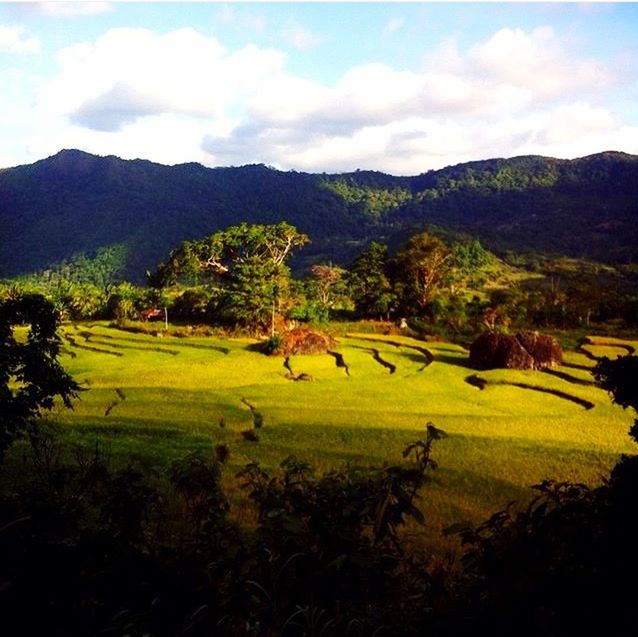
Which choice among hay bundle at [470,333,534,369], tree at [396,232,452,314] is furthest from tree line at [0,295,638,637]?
tree at [396,232,452,314]

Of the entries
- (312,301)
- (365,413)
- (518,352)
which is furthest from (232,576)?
(312,301)

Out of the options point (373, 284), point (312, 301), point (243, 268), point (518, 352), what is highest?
point (243, 268)

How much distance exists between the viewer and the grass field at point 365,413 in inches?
713

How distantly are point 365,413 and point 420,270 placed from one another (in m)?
47.6

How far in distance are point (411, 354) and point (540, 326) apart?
2341 centimetres

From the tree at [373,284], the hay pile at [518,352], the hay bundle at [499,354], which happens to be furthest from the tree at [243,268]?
the hay pile at [518,352]

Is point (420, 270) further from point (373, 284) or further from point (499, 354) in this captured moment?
point (499, 354)

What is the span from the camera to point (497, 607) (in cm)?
428

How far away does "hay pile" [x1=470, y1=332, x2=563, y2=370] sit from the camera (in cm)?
4231

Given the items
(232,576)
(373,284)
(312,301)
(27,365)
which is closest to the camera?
(232,576)

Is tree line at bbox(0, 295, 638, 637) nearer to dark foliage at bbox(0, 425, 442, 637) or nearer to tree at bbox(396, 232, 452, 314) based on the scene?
dark foliage at bbox(0, 425, 442, 637)

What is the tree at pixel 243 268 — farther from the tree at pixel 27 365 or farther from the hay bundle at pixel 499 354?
the tree at pixel 27 365

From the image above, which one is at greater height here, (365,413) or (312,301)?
(312,301)

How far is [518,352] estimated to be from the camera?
140 feet
